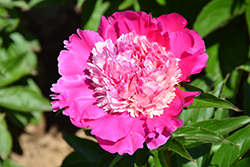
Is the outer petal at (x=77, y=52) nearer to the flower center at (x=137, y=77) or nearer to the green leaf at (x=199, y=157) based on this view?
the flower center at (x=137, y=77)

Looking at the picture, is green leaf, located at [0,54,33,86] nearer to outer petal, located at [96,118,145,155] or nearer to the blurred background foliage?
the blurred background foliage

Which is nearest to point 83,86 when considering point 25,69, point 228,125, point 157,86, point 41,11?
point 157,86

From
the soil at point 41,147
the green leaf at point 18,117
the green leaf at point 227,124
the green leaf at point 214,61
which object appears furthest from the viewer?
the soil at point 41,147

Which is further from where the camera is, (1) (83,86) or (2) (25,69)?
(2) (25,69)

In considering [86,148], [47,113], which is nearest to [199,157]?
[86,148]

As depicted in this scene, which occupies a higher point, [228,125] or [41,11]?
[228,125]

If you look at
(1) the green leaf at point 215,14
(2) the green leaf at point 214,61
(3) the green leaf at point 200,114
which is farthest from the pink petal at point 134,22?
(2) the green leaf at point 214,61

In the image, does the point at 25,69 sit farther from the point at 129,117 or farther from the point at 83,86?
the point at 129,117
